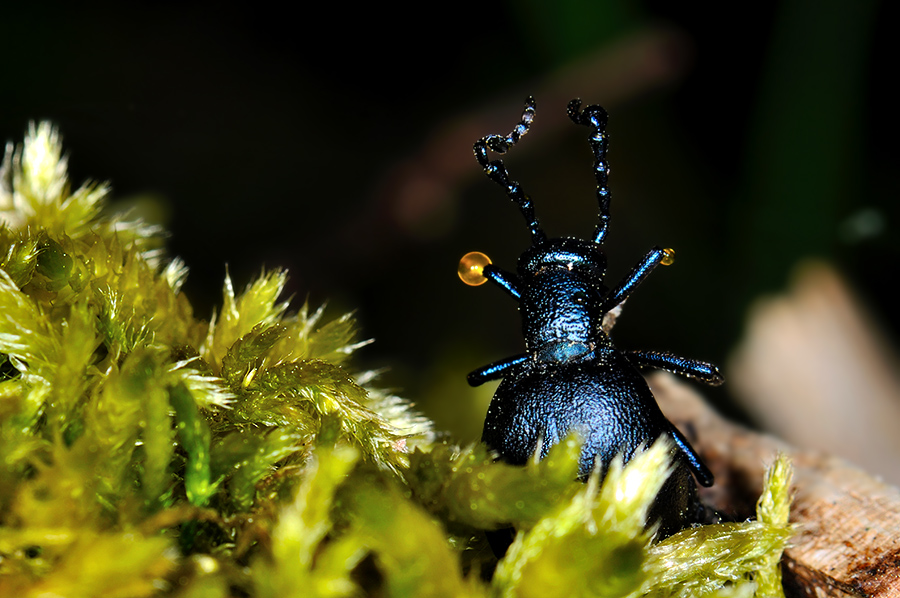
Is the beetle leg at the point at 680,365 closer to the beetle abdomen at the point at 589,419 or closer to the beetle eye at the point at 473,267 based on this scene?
the beetle abdomen at the point at 589,419

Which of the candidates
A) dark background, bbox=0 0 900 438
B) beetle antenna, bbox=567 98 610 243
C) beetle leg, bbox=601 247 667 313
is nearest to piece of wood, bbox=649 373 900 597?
beetle leg, bbox=601 247 667 313

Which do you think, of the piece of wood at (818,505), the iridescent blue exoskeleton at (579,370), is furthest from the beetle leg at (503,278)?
the piece of wood at (818,505)

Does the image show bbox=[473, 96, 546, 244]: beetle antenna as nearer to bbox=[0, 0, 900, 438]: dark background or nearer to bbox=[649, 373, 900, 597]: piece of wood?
bbox=[649, 373, 900, 597]: piece of wood

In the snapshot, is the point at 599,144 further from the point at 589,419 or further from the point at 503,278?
the point at 589,419

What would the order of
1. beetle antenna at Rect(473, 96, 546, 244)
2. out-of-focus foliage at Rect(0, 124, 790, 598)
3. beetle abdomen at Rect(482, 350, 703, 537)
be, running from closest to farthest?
out-of-focus foliage at Rect(0, 124, 790, 598)
beetle abdomen at Rect(482, 350, 703, 537)
beetle antenna at Rect(473, 96, 546, 244)

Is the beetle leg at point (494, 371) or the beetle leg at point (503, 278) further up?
the beetle leg at point (503, 278)

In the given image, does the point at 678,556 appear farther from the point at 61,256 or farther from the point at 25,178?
the point at 25,178
